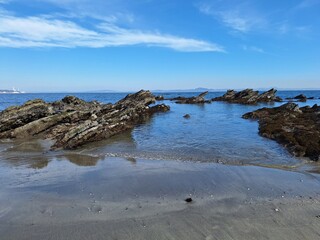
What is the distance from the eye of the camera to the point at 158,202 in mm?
8523

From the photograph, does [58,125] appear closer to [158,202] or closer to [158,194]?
[158,194]

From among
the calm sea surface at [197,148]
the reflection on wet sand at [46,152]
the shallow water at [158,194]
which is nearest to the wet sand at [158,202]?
Answer: the shallow water at [158,194]

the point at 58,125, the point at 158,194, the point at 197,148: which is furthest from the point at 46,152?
the point at 158,194

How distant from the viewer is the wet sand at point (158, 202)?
676 cm

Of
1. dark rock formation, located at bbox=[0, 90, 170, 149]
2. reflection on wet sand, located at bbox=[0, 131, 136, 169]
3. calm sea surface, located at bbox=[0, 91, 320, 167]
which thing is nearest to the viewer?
reflection on wet sand, located at bbox=[0, 131, 136, 169]

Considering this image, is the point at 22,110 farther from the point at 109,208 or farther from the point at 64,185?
the point at 109,208

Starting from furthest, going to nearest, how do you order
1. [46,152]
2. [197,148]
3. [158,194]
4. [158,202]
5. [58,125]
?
[58,125] < [197,148] < [46,152] < [158,194] < [158,202]

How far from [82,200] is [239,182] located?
5344 millimetres

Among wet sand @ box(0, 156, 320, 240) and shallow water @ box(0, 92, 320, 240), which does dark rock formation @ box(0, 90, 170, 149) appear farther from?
wet sand @ box(0, 156, 320, 240)

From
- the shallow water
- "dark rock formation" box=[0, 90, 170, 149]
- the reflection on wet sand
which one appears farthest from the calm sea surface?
"dark rock formation" box=[0, 90, 170, 149]

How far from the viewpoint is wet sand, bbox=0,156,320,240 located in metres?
6.76

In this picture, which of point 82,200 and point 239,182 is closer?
point 82,200

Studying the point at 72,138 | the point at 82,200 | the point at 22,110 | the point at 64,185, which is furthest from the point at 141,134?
the point at 82,200

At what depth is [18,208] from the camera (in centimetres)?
816
